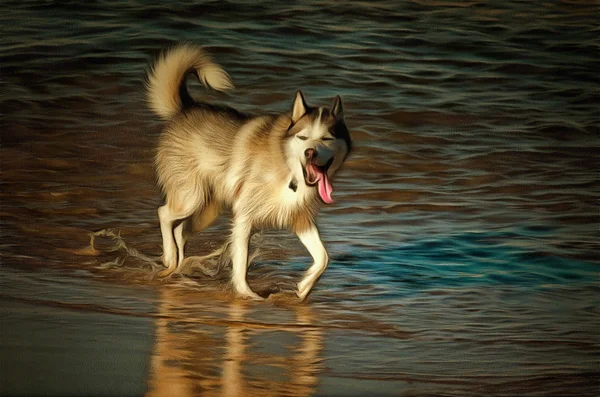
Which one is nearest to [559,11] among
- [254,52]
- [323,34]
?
[323,34]

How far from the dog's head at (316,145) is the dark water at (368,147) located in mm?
409

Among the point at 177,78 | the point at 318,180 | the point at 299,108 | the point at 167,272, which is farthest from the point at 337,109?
the point at 167,272

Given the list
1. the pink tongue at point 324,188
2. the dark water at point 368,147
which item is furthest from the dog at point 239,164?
the dark water at point 368,147

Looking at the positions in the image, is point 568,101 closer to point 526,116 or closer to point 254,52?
point 526,116

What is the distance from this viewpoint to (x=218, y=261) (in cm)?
324

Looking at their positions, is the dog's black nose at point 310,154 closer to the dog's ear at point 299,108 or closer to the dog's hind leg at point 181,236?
the dog's ear at point 299,108

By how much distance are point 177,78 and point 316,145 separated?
54 centimetres

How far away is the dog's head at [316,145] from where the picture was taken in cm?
287

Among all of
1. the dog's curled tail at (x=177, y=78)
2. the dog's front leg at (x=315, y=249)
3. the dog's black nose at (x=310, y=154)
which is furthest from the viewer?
the dog's curled tail at (x=177, y=78)

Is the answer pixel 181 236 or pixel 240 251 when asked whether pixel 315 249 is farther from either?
pixel 181 236

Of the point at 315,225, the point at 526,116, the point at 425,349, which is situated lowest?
the point at 425,349

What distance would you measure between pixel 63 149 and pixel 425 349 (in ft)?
4.40

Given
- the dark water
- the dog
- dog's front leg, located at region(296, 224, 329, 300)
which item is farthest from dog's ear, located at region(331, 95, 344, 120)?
the dark water

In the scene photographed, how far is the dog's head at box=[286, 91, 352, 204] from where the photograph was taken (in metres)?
2.87
